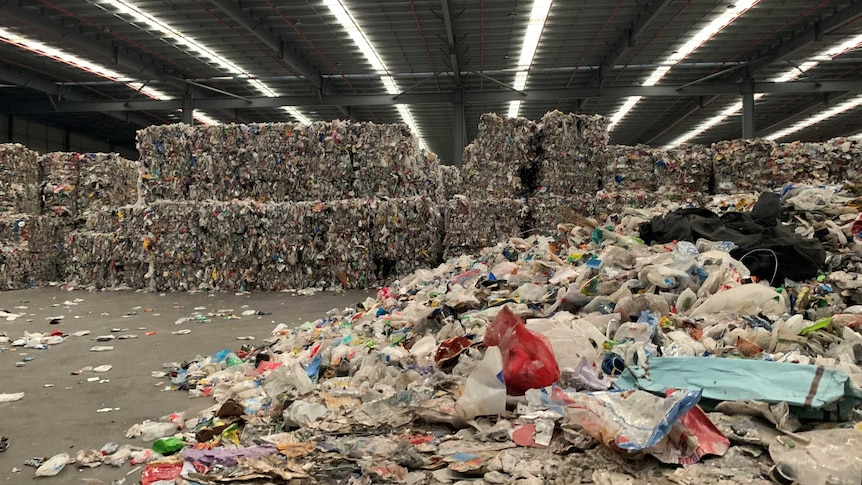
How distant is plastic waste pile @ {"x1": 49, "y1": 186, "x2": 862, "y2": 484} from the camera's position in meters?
1.86

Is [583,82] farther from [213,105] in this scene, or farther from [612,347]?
[612,347]

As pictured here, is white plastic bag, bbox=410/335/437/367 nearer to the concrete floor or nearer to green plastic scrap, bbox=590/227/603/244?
the concrete floor

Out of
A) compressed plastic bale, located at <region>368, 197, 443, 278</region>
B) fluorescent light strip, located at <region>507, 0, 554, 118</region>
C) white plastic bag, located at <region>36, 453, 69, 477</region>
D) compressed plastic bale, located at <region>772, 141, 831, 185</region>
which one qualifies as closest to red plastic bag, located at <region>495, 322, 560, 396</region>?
white plastic bag, located at <region>36, 453, 69, 477</region>

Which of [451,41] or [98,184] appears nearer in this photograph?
[98,184]

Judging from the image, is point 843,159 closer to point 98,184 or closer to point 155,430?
point 155,430

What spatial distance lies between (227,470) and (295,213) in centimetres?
627

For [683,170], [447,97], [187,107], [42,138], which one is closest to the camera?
[683,170]

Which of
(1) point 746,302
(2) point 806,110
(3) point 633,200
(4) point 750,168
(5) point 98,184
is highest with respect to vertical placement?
(2) point 806,110

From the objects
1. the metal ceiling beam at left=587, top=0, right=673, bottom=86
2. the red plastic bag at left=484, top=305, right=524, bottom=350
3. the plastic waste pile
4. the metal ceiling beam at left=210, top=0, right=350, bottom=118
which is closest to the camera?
the plastic waste pile

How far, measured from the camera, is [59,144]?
1814 centimetres

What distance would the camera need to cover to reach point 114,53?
10.5 metres

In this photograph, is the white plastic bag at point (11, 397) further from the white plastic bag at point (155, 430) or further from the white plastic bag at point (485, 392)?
the white plastic bag at point (485, 392)

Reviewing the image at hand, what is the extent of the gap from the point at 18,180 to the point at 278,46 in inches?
199

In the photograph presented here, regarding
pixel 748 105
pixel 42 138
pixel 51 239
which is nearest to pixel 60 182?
pixel 51 239
